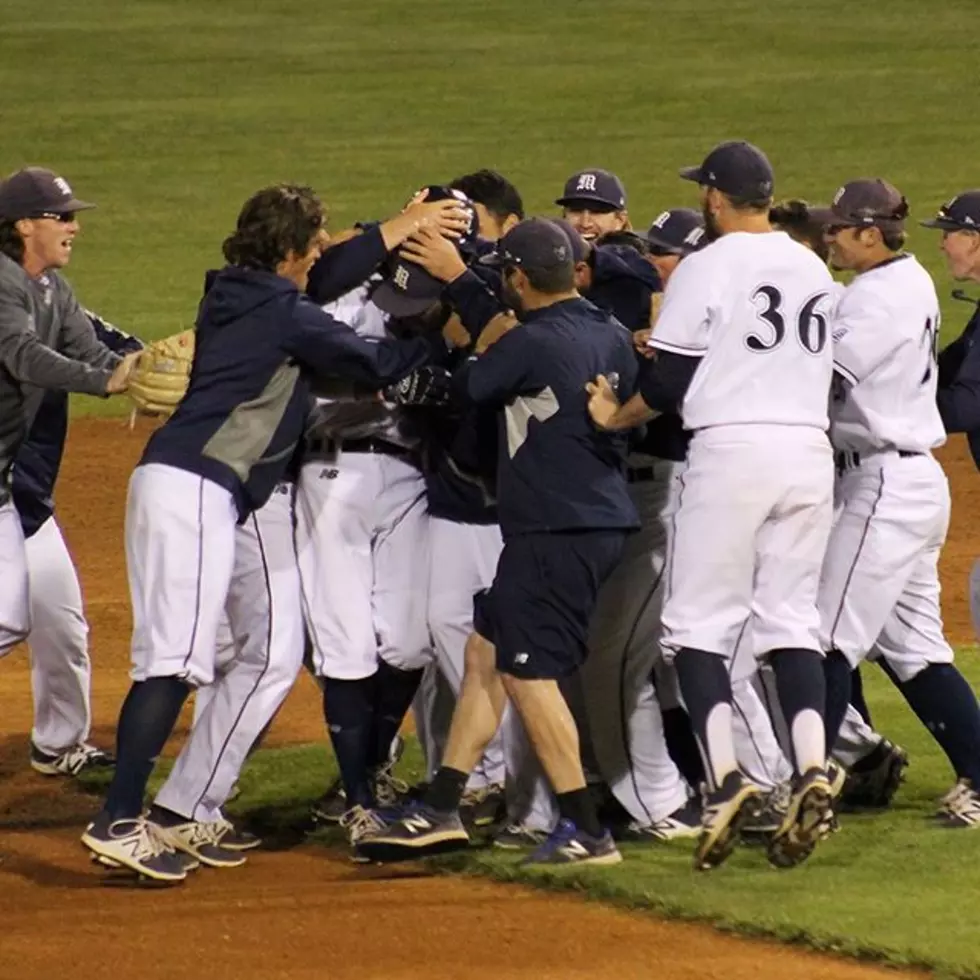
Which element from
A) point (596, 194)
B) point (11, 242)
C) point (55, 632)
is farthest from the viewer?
Result: point (596, 194)

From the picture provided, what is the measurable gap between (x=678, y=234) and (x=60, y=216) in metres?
1.92

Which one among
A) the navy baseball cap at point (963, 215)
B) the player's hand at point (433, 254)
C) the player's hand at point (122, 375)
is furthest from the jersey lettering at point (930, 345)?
the player's hand at point (122, 375)

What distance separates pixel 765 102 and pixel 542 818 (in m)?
17.8

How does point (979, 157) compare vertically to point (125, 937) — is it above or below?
above

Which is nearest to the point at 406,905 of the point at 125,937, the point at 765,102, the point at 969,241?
the point at 125,937

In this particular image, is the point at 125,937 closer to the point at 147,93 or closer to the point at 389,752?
the point at 389,752

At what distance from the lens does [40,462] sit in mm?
7469

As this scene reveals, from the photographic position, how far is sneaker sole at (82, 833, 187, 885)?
20.1 ft

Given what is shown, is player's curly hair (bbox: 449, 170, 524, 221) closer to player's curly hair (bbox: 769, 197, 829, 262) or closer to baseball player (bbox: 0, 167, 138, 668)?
player's curly hair (bbox: 769, 197, 829, 262)

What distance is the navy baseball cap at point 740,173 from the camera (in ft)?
20.2

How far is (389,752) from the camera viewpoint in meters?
7.26

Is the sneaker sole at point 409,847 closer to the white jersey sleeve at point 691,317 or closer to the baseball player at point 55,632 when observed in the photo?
the white jersey sleeve at point 691,317

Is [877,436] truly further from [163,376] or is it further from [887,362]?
[163,376]

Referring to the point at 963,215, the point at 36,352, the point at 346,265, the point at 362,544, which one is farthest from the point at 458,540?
the point at 963,215
